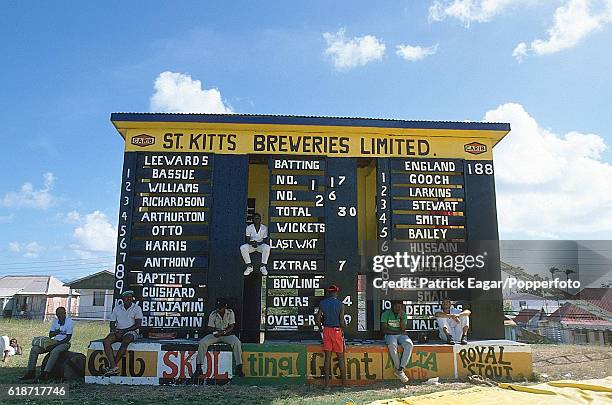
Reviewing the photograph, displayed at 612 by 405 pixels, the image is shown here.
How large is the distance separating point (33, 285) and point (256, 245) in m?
36.7

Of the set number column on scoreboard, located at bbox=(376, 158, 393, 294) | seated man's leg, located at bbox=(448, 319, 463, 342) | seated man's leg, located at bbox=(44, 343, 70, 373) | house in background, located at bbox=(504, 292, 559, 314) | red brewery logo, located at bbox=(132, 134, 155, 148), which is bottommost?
seated man's leg, located at bbox=(44, 343, 70, 373)

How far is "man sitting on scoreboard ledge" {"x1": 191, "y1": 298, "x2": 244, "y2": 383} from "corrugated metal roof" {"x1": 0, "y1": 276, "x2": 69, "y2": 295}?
3332 cm

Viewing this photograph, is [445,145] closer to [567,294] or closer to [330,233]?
[330,233]

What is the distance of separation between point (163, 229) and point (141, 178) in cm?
107

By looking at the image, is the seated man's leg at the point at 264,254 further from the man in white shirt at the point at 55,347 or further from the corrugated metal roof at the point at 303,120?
the man in white shirt at the point at 55,347

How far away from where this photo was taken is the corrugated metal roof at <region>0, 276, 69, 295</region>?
121 feet

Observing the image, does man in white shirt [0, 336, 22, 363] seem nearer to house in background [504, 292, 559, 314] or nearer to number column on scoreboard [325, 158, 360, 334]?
number column on scoreboard [325, 158, 360, 334]

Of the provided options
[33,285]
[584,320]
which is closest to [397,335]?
[584,320]

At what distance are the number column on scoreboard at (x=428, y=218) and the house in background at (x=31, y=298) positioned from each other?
30.4m

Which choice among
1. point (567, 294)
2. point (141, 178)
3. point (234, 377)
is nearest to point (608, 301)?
point (567, 294)

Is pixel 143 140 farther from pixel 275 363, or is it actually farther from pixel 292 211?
pixel 275 363

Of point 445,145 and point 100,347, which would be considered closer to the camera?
point 100,347

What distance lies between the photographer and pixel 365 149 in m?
9.40

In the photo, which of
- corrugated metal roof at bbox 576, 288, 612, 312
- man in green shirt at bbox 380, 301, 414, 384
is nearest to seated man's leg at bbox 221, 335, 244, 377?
man in green shirt at bbox 380, 301, 414, 384
